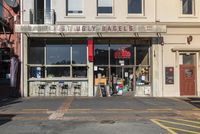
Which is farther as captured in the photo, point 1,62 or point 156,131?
point 1,62

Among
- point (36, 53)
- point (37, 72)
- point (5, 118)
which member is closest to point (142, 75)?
point (37, 72)

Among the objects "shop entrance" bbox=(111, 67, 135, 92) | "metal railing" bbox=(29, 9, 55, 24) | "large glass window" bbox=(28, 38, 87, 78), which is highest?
"metal railing" bbox=(29, 9, 55, 24)

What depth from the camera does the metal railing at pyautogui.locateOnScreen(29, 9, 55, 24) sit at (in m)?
26.6

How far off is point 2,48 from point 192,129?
16937 mm

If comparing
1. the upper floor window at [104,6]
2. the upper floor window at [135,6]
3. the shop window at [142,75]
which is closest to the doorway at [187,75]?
the shop window at [142,75]

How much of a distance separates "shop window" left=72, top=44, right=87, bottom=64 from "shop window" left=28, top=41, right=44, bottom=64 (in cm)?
214

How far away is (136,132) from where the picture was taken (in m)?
12.2

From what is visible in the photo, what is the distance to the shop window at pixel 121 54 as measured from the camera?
27406 millimetres

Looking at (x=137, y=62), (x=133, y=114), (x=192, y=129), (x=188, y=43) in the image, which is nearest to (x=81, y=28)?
(x=137, y=62)

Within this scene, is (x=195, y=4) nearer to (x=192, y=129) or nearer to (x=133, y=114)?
(x=133, y=114)

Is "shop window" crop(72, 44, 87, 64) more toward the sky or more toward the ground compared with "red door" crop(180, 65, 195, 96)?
more toward the sky

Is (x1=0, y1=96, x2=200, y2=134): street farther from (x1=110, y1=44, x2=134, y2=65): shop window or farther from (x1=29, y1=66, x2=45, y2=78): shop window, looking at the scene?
(x1=110, y1=44, x2=134, y2=65): shop window

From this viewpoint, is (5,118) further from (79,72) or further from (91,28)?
(79,72)

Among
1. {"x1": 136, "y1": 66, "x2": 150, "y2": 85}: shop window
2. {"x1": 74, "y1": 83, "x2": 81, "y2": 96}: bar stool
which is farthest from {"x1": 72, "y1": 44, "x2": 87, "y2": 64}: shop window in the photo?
{"x1": 136, "y1": 66, "x2": 150, "y2": 85}: shop window
